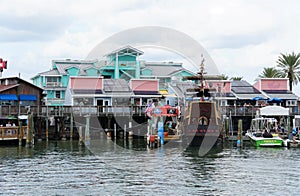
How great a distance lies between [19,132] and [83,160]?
1397cm

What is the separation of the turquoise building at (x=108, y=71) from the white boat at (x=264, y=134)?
28200 millimetres

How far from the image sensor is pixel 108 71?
301 feet

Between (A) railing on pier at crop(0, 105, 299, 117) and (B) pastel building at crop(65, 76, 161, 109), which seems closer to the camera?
(A) railing on pier at crop(0, 105, 299, 117)

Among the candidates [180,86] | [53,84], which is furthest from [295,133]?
[53,84]

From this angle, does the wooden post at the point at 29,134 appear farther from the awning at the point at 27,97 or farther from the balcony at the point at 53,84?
the balcony at the point at 53,84

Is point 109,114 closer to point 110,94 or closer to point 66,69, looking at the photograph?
point 110,94

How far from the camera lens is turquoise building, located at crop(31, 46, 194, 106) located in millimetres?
85569

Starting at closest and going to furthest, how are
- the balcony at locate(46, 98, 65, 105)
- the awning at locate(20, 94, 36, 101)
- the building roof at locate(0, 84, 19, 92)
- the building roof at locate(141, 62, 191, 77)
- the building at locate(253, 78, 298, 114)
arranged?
1. the building roof at locate(0, 84, 19, 92)
2. the awning at locate(20, 94, 36, 101)
3. the building at locate(253, 78, 298, 114)
4. the balcony at locate(46, 98, 65, 105)
5. the building roof at locate(141, 62, 191, 77)

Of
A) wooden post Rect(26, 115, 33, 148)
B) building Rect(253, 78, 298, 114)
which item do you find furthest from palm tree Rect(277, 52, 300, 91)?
wooden post Rect(26, 115, 33, 148)

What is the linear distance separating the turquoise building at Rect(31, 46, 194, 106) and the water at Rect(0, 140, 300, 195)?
117 ft

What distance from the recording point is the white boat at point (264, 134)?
51188 millimetres

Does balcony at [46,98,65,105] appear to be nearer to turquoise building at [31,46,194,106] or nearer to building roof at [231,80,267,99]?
turquoise building at [31,46,194,106]

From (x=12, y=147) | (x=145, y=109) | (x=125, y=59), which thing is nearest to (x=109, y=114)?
(x=145, y=109)

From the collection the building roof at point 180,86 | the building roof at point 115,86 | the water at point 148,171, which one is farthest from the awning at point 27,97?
the building roof at point 180,86
